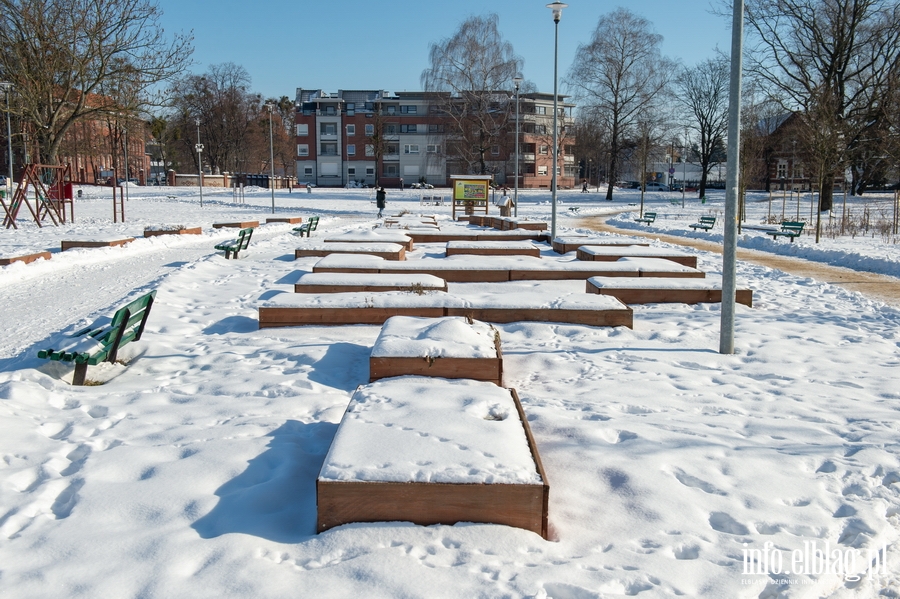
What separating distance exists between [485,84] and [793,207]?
22.6 meters

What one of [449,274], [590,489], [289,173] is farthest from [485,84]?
[289,173]

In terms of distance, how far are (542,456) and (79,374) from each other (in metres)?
3.99

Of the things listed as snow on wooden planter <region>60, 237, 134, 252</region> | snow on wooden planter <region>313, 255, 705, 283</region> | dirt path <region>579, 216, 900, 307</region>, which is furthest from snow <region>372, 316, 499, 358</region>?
snow on wooden planter <region>60, 237, 134, 252</region>

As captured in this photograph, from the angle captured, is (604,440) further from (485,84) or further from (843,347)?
(485,84)

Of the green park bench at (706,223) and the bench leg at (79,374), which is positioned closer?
the bench leg at (79,374)

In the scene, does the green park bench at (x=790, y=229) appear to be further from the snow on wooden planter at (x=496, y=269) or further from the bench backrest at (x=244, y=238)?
the bench backrest at (x=244, y=238)

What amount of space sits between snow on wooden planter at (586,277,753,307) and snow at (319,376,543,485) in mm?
5237

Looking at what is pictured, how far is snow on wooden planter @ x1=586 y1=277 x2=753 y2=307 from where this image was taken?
1003cm

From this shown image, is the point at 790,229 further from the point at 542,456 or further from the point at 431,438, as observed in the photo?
the point at 431,438

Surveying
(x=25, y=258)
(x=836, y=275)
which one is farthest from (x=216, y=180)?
(x=836, y=275)

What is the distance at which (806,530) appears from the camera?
372 centimetres

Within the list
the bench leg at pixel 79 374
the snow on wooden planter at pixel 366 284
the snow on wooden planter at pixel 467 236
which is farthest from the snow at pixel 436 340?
the snow on wooden planter at pixel 467 236

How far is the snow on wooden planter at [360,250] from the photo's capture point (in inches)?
547

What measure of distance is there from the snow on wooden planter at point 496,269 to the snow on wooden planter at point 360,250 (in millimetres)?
1292
